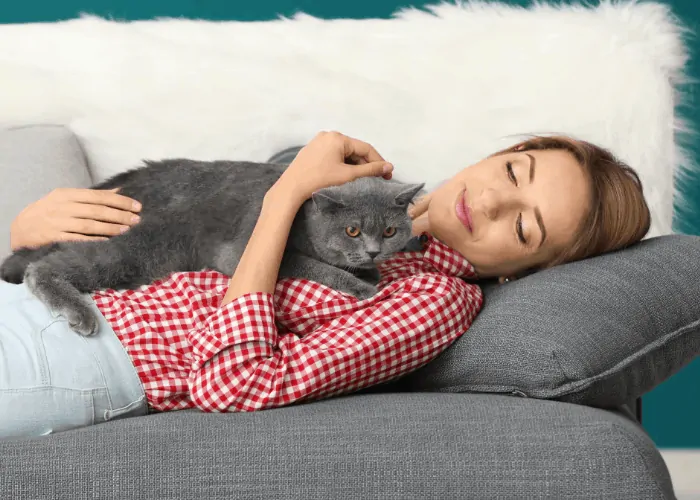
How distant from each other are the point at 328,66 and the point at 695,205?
1314 millimetres

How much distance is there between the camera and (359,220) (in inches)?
54.8

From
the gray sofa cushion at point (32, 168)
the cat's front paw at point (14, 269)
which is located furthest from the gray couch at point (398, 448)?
the gray sofa cushion at point (32, 168)

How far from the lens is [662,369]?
4.56ft

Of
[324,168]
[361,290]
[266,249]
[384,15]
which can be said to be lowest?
[361,290]

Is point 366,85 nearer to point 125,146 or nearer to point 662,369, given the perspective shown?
point 125,146

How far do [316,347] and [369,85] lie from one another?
3.91 feet

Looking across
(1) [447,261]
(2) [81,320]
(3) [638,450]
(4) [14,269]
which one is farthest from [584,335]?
(4) [14,269]

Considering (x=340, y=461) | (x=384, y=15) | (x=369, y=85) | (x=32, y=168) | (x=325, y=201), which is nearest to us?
(x=340, y=461)

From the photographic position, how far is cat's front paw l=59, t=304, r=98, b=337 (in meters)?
1.31

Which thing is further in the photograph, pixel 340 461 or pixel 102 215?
pixel 102 215

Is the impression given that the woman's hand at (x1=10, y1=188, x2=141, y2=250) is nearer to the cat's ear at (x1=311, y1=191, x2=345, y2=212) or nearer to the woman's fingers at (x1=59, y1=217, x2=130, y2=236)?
the woman's fingers at (x1=59, y1=217, x2=130, y2=236)

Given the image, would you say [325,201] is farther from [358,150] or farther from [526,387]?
[526,387]

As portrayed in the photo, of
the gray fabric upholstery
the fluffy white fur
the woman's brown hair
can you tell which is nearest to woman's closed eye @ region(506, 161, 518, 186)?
Result: the woman's brown hair

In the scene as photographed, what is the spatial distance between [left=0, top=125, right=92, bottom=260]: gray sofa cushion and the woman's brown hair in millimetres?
1225
